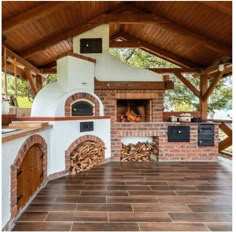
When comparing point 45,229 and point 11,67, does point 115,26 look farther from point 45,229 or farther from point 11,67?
point 45,229

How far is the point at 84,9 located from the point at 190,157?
433 centimetres

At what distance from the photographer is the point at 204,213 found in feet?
8.95

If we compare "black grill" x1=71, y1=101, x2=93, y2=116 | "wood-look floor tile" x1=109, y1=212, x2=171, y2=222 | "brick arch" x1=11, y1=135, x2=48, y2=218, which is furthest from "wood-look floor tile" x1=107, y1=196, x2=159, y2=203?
"black grill" x1=71, y1=101, x2=93, y2=116

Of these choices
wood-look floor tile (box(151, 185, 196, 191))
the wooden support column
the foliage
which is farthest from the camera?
the foliage

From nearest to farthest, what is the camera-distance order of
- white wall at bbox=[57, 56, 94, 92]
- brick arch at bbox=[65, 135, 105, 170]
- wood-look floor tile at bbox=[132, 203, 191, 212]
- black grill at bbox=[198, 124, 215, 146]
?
wood-look floor tile at bbox=[132, 203, 191, 212], brick arch at bbox=[65, 135, 105, 170], white wall at bbox=[57, 56, 94, 92], black grill at bbox=[198, 124, 215, 146]

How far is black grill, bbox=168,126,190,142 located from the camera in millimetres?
5691

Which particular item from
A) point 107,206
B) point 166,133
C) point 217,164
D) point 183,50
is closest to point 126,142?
point 166,133

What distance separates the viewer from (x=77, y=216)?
8.66 feet

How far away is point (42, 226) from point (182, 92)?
10568 mm

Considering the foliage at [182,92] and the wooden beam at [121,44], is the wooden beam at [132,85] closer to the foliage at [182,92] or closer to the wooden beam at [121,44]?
the wooden beam at [121,44]

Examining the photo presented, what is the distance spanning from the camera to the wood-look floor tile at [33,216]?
2.56 metres

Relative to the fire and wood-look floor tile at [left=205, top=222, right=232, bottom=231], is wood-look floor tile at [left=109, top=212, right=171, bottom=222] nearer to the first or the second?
wood-look floor tile at [left=205, top=222, right=232, bottom=231]

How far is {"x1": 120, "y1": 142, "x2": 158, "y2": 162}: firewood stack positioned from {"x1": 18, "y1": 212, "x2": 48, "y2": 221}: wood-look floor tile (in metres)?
3.26

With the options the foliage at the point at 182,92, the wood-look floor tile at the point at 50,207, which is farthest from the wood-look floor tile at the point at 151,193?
the foliage at the point at 182,92
